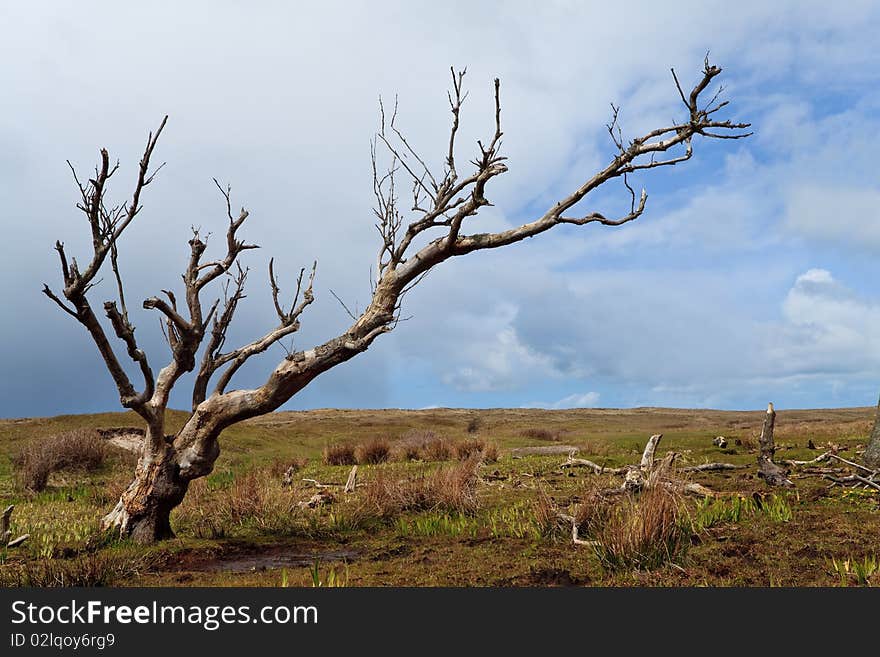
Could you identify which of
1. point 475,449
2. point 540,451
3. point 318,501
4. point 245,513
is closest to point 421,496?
point 318,501

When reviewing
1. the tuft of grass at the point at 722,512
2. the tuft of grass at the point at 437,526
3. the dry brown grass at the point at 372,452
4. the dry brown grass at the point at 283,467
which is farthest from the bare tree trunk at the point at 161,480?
the dry brown grass at the point at 372,452

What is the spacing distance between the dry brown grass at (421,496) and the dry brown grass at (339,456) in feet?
37.8

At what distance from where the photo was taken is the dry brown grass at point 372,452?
76.8 feet

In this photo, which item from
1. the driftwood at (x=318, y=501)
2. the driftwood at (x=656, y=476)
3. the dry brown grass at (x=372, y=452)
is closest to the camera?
the driftwood at (x=656, y=476)

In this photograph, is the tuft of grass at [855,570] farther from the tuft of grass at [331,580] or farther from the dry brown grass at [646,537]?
the tuft of grass at [331,580]

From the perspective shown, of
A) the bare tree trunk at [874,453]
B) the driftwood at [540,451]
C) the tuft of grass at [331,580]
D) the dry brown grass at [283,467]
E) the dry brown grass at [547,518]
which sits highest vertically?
the bare tree trunk at [874,453]

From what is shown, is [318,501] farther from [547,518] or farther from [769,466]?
[769,466]

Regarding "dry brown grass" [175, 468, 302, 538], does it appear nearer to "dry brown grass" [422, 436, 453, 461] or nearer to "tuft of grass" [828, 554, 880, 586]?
"tuft of grass" [828, 554, 880, 586]

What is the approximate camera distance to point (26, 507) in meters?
15.2

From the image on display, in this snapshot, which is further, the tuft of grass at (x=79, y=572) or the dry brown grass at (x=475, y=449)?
the dry brown grass at (x=475, y=449)

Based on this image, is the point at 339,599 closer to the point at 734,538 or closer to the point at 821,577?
the point at 821,577

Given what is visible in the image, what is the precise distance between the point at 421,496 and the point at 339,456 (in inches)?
478

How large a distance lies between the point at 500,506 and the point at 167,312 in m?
6.49

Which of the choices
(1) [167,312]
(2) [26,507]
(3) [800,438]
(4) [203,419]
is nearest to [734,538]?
(4) [203,419]
